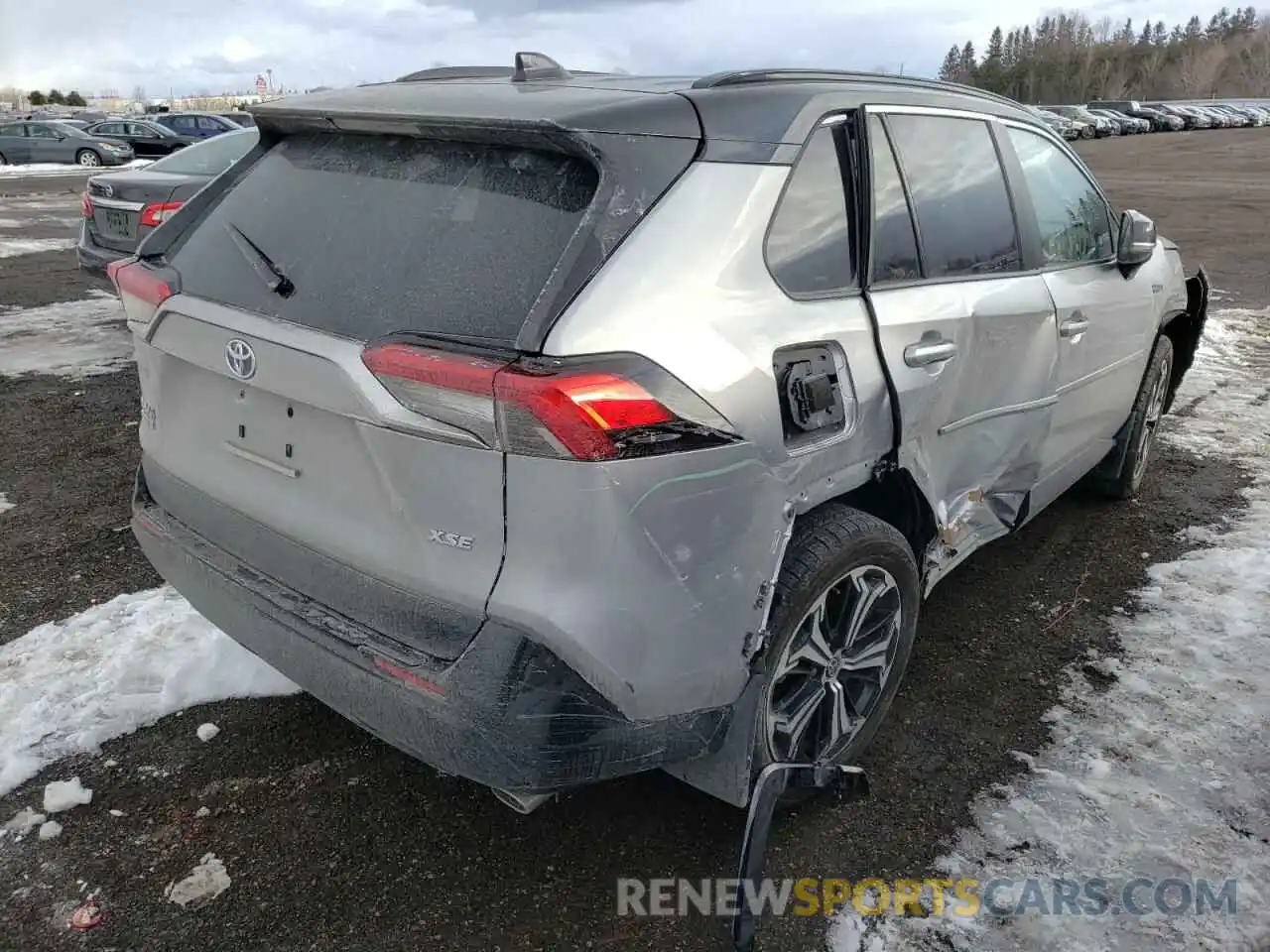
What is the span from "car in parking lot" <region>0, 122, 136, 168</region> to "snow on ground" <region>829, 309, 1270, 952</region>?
31608 mm

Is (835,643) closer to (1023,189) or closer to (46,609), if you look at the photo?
(1023,189)

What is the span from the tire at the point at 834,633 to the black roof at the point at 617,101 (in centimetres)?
97

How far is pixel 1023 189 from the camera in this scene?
3496 mm

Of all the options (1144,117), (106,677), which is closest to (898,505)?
(106,677)

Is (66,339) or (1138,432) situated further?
(66,339)

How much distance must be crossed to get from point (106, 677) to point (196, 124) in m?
28.9

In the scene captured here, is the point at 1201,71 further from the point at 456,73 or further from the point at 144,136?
the point at 456,73

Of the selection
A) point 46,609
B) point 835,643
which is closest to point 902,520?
point 835,643

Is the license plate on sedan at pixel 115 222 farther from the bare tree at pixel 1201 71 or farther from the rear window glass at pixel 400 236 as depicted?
the bare tree at pixel 1201 71

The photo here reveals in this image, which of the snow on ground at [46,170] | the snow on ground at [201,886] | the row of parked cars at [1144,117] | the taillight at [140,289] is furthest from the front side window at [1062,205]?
the row of parked cars at [1144,117]

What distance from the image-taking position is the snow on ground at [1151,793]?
2.37 metres

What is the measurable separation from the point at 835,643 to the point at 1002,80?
135666 mm

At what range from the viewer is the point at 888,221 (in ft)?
9.07

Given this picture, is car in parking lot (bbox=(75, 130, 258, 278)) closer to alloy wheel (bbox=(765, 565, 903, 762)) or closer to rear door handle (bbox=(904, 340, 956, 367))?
rear door handle (bbox=(904, 340, 956, 367))
